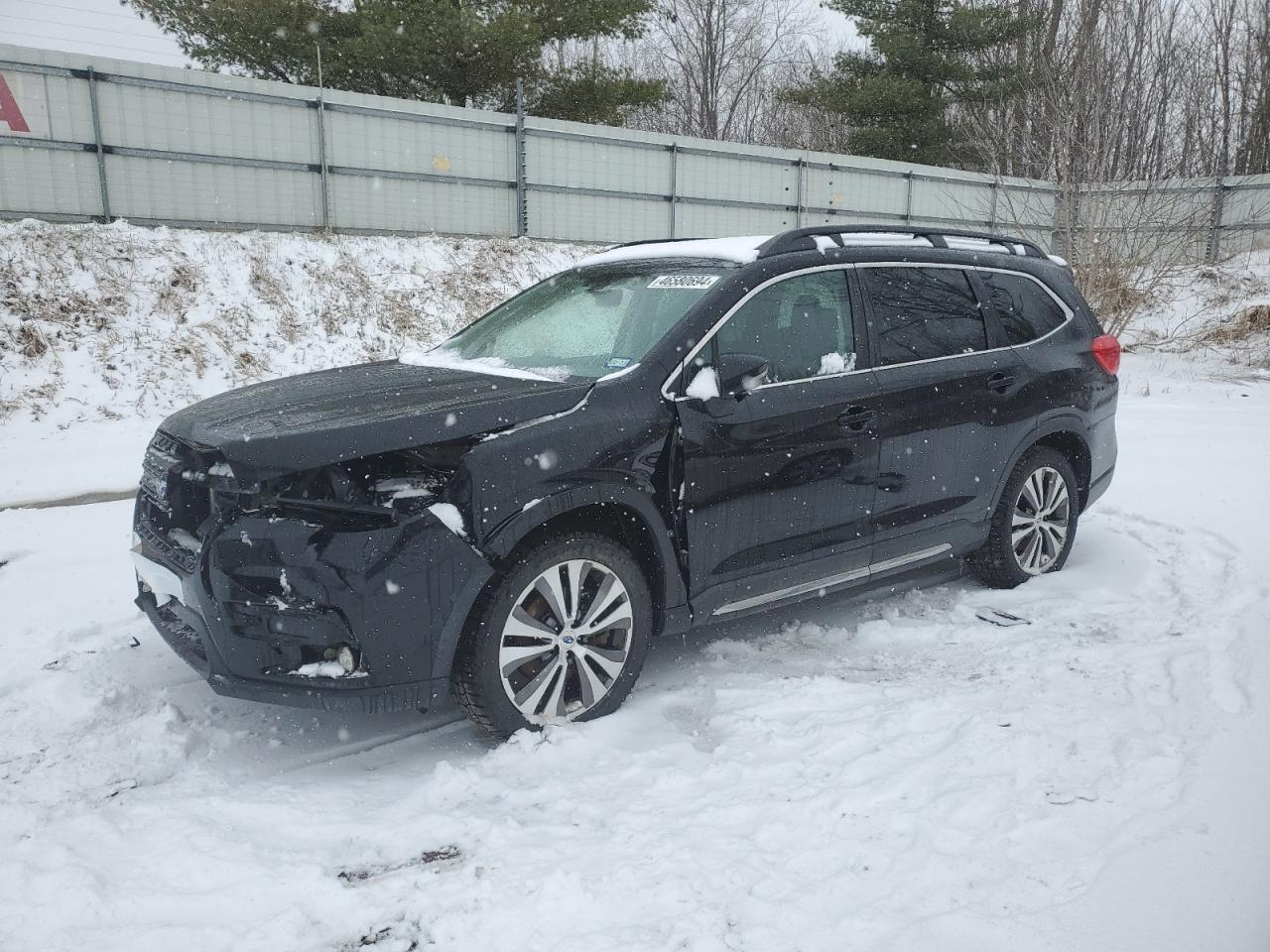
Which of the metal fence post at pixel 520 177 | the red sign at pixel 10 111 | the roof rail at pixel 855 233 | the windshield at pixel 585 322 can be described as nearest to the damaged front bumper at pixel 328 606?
the windshield at pixel 585 322

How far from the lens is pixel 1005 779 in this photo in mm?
3031

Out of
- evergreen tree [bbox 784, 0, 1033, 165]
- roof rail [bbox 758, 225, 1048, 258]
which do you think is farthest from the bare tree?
roof rail [bbox 758, 225, 1048, 258]

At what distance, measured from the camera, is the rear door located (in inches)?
171

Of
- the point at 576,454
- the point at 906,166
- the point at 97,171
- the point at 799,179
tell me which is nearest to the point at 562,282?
the point at 576,454

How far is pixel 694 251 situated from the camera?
14.1 feet

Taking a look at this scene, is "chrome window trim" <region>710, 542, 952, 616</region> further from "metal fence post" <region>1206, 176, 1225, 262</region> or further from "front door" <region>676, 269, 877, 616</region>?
"metal fence post" <region>1206, 176, 1225, 262</region>

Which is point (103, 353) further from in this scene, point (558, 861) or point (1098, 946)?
point (1098, 946)

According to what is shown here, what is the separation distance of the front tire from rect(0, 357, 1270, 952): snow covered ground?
126 millimetres

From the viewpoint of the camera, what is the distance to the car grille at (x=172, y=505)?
3193 mm

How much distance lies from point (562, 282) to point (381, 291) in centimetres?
1022

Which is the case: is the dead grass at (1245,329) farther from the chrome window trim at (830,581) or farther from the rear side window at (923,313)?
the chrome window trim at (830,581)

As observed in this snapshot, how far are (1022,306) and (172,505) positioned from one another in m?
4.21

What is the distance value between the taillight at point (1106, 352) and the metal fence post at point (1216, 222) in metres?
22.4

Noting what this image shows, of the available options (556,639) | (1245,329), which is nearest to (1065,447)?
(556,639)
